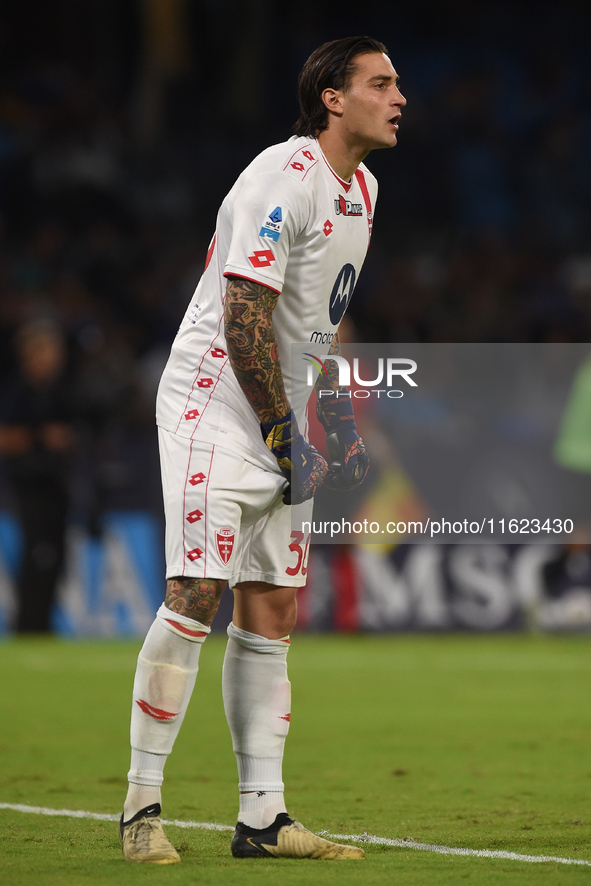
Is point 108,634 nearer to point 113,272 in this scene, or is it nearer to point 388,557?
point 388,557

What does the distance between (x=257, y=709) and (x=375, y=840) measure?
20.7 inches

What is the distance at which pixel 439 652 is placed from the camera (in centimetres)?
925

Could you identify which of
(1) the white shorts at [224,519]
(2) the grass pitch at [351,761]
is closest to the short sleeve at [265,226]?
(1) the white shorts at [224,519]

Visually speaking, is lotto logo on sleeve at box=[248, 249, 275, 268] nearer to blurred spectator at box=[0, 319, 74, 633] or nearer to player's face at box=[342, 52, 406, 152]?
player's face at box=[342, 52, 406, 152]

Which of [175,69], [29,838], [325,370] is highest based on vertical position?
[175,69]

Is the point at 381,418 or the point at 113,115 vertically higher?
the point at 113,115

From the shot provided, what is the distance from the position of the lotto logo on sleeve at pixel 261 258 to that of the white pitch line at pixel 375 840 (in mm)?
1664

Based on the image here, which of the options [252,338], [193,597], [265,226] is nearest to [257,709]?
[193,597]

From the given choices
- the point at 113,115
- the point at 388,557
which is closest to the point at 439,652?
the point at 388,557

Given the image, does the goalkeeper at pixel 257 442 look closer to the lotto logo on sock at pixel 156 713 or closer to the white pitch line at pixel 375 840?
the lotto logo on sock at pixel 156 713

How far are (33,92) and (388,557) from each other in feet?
26.9

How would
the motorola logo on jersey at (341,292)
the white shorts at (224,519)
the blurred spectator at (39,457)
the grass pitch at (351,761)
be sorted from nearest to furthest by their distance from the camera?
the grass pitch at (351,761) < the white shorts at (224,519) < the motorola logo on jersey at (341,292) < the blurred spectator at (39,457)

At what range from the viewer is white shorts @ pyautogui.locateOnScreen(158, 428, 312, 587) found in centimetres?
354

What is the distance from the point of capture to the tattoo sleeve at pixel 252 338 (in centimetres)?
348
